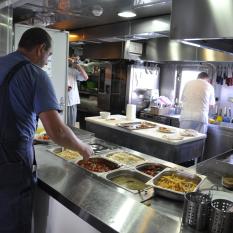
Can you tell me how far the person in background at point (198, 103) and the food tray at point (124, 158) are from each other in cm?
221

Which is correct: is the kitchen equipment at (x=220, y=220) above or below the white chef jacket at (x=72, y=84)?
below

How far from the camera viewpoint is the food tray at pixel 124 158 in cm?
179

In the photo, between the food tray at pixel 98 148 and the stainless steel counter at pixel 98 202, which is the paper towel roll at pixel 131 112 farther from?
the stainless steel counter at pixel 98 202

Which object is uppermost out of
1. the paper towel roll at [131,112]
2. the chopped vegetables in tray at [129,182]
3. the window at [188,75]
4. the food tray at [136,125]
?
the window at [188,75]

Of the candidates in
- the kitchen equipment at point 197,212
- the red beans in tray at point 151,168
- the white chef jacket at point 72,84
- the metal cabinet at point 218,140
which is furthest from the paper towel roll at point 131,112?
the kitchen equipment at point 197,212

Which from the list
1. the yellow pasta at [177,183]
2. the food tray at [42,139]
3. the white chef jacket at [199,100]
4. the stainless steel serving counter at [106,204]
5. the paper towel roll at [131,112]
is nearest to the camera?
the stainless steel serving counter at [106,204]

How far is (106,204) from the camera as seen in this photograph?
1.25 m

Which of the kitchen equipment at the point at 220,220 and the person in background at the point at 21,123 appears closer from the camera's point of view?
the kitchen equipment at the point at 220,220

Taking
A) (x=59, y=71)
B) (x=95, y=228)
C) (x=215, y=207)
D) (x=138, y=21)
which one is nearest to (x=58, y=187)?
(x=95, y=228)

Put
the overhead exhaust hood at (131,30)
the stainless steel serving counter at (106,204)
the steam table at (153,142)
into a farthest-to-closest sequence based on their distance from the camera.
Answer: the overhead exhaust hood at (131,30) < the steam table at (153,142) < the stainless steel serving counter at (106,204)

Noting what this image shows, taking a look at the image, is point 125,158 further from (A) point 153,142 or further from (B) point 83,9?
(B) point 83,9

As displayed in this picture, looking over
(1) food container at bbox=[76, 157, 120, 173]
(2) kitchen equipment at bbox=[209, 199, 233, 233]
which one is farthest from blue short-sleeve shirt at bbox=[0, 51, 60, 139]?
(2) kitchen equipment at bbox=[209, 199, 233, 233]

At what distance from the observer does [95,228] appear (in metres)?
1.17

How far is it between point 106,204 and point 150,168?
22.2 inches
